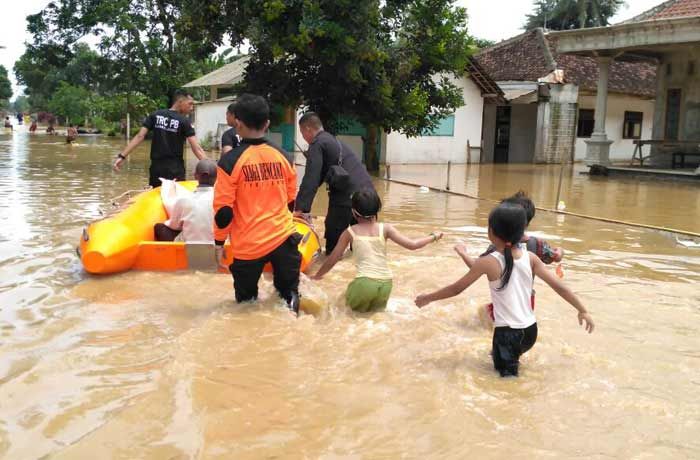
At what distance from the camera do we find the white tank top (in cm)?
358

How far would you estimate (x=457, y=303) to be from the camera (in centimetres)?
523

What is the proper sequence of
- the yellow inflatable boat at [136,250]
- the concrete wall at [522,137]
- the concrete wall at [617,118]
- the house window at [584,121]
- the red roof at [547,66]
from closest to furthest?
the yellow inflatable boat at [136,250], the red roof at [547,66], the concrete wall at [617,118], the house window at [584,121], the concrete wall at [522,137]

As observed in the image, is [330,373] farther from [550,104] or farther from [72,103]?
[72,103]

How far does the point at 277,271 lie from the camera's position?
14.8 feet

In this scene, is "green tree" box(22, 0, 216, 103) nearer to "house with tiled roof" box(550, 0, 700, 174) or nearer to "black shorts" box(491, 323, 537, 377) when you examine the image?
"house with tiled roof" box(550, 0, 700, 174)

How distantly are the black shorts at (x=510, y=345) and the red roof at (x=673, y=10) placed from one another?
16233 millimetres

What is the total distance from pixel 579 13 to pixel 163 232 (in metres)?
41.8

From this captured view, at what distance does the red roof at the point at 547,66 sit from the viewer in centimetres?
2578

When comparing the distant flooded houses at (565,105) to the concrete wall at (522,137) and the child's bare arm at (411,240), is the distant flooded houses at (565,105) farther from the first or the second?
the child's bare arm at (411,240)

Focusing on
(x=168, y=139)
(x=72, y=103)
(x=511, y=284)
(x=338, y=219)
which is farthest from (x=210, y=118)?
(x=72, y=103)

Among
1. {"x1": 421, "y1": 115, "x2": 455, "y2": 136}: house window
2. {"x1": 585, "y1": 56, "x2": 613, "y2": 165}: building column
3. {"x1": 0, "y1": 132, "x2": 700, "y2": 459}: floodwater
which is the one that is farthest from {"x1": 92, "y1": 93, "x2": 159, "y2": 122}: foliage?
{"x1": 0, "y1": 132, "x2": 700, "y2": 459}: floodwater

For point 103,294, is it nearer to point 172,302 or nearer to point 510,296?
point 172,302

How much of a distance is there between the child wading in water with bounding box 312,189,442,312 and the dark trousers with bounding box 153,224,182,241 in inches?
89.1

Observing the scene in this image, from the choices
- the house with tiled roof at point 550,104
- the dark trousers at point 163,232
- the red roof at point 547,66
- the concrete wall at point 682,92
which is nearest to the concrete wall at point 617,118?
the house with tiled roof at point 550,104
